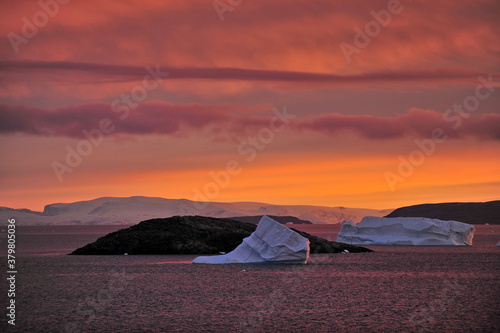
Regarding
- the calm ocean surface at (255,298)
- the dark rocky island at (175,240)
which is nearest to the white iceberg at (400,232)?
the dark rocky island at (175,240)

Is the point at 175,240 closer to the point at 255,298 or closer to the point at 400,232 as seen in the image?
the point at 400,232

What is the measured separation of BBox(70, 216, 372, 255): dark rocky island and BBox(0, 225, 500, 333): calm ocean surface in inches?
611

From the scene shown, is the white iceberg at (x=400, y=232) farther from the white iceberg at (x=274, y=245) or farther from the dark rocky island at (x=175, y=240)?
the white iceberg at (x=274, y=245)

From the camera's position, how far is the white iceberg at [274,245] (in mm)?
44906

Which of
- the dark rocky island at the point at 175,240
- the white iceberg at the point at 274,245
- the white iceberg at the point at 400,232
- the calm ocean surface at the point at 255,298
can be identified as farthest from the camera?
the white iceberg at the point at 400,232

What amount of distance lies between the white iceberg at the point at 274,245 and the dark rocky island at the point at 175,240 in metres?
15.3

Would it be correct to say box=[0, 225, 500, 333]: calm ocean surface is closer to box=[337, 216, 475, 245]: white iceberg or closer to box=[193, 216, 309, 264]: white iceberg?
box=[193, 216, 309, 264]: white iceberg

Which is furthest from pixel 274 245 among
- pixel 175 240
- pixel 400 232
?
pixel 400 232

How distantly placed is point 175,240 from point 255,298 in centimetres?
3572

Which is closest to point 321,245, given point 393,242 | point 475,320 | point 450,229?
point 393,242

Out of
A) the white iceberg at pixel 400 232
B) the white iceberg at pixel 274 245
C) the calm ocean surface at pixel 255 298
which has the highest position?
the white iceberg at pixel 400 232

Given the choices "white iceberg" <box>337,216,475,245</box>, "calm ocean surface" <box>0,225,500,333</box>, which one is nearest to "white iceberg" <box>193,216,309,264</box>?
"calm ocean surface" <box>0,225,500,333</box>

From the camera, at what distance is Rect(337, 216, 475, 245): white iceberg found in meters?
78.7

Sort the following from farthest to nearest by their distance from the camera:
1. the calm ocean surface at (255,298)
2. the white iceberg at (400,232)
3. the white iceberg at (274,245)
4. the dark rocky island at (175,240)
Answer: the white iceberg at (400,232) → the dark rocky island at (175,240) → the white iceberg at (274,245) → the calm ocean surface at (255,298)
